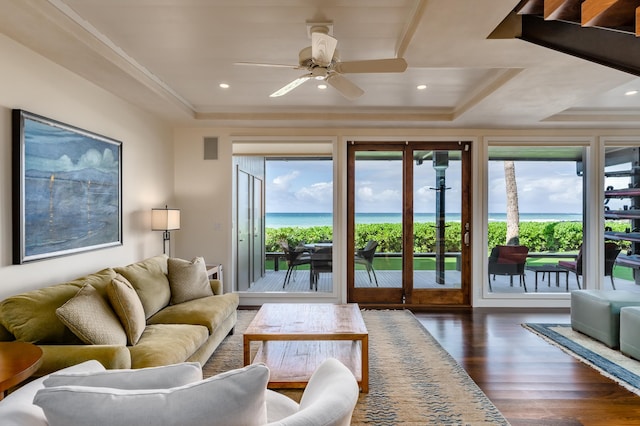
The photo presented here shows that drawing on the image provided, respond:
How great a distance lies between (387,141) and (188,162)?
2.80m

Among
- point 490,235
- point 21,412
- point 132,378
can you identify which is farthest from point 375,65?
point 490,235

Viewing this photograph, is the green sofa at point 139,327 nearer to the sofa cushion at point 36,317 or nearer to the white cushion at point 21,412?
the sofa cushion at point 36,317

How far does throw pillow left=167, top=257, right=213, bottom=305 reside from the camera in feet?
11.8

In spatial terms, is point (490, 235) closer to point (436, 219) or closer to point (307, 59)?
point (436, 219)

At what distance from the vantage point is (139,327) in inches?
103

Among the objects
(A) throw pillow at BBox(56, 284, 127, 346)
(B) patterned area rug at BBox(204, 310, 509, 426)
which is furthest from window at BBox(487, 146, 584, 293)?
(A) throw pillow at BBox(56, 284, 127, 346)

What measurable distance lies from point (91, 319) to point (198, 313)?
3.30ft

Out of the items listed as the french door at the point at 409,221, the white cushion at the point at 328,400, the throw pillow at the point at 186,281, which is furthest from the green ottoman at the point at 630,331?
the throw pillow at the point at 186,281

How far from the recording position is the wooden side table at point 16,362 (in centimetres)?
159

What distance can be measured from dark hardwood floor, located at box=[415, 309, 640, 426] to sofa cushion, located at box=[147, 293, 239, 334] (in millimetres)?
2173

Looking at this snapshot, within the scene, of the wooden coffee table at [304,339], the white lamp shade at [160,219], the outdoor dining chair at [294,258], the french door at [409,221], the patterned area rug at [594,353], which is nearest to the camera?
the wooden coffee table at [304,339]

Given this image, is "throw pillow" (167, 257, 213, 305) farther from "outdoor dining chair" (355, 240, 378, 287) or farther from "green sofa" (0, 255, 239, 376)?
"outdoor dining chair" (355, 240, 378, 287)

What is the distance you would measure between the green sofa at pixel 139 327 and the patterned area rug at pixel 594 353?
10.8ft

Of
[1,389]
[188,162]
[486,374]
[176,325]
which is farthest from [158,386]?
[188,162]
